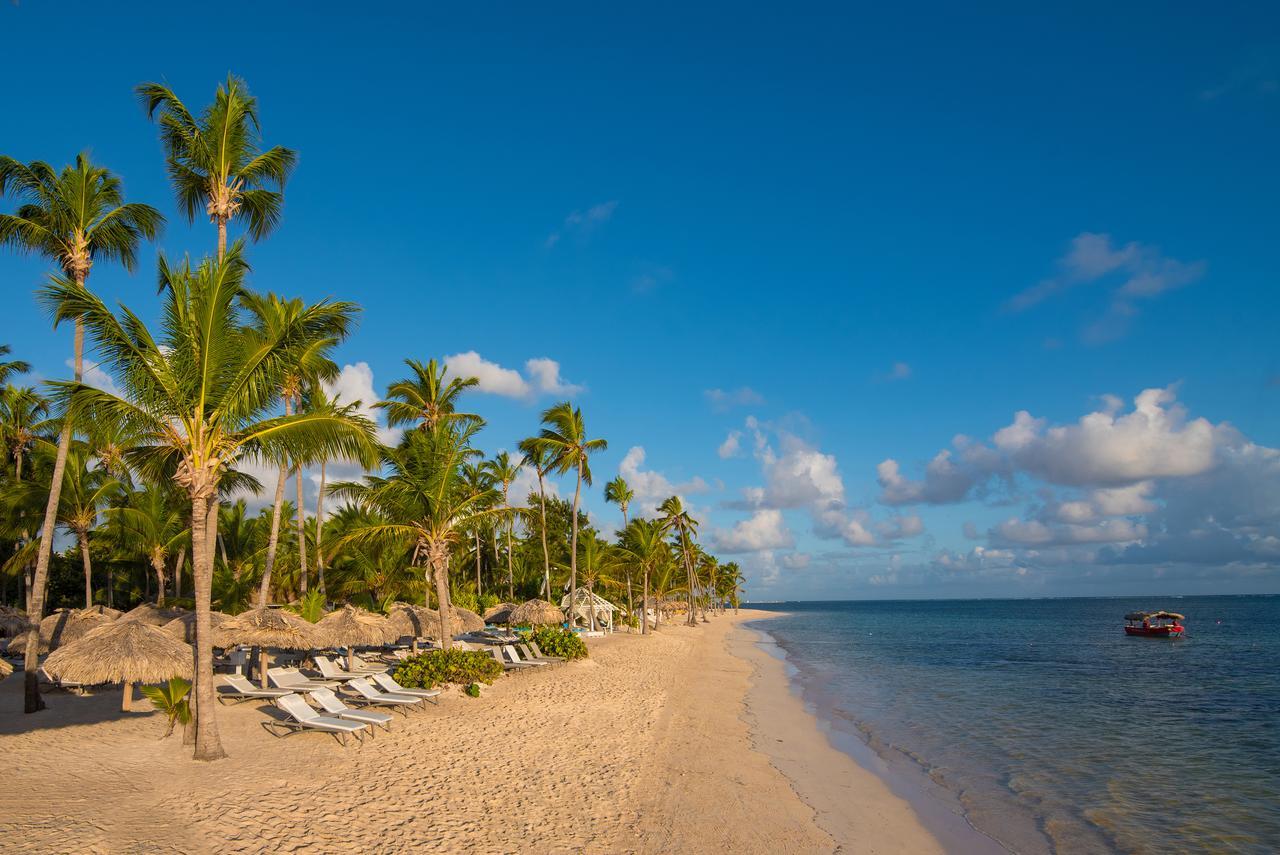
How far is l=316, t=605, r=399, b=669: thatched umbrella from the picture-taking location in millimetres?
15992

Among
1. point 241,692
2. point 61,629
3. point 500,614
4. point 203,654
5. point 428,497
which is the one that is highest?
point 428,497

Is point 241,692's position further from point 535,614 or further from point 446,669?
point 535,614

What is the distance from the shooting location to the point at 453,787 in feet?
30.0

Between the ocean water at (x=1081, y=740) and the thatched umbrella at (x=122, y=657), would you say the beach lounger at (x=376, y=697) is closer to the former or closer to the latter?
the thatched umbrella at (x=122, y=657)

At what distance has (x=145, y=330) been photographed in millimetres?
8883

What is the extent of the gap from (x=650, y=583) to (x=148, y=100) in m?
38.9

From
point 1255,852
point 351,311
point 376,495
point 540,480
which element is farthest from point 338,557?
point 1255,852

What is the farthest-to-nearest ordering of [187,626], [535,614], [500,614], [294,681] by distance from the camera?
[500,614] → [535,614] → [187,626] → [294,681]

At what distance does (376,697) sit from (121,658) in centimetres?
414

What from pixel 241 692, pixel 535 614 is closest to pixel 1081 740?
pixel 535 614

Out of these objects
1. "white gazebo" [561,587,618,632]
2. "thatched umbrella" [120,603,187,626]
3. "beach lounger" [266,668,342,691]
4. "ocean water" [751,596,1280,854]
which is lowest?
"ocean water" [751,596,1280,854]

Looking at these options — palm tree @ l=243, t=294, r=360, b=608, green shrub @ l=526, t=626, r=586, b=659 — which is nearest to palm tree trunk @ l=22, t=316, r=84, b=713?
palm tree @ l=243, t=294, r=360, b=608

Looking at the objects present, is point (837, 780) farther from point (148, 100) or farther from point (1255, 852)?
point (148, 100)

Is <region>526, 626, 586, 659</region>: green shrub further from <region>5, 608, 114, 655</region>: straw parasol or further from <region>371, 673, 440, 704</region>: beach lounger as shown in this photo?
<region>5, 608, 114, 655</region>: straw parasol
